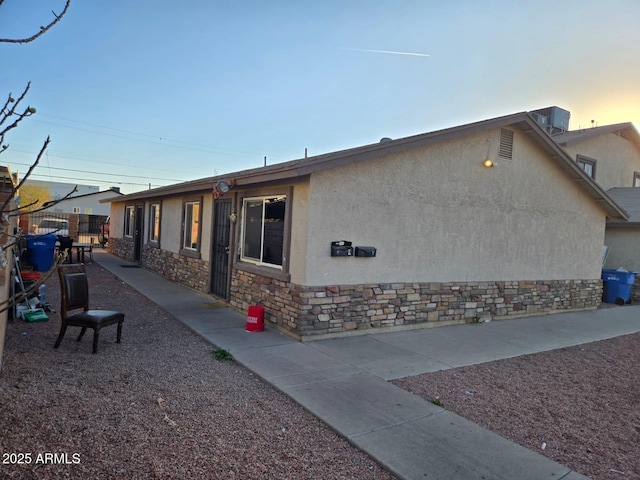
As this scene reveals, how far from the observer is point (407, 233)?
7.49m

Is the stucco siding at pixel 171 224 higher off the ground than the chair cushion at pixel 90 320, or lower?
higher

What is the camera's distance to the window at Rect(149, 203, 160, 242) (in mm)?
13663

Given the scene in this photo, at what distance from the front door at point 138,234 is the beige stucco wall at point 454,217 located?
1114 cm

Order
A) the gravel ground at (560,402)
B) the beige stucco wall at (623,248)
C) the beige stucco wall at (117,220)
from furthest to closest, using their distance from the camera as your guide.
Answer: the beige stucco wall at (117,220) < the beige stucco wall at (623,248) < the gravel ground at (560,402)

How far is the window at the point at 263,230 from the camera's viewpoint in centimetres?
724

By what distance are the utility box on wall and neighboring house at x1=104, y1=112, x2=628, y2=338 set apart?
3.0 inches

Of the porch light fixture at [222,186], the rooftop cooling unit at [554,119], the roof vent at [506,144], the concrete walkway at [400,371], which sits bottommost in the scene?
the concrete walkway at [400,371]

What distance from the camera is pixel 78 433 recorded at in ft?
10.6

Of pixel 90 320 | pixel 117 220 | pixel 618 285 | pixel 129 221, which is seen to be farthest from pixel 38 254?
pixel 618 285

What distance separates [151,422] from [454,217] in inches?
256

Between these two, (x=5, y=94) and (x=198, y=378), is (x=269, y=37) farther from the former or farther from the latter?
(x=5, y=94)

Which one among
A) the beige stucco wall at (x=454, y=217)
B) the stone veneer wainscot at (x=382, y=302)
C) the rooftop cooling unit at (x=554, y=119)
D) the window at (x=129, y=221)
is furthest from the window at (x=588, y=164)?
the window at (x=129, y=221)

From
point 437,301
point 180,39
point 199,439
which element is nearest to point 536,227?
point 437,301

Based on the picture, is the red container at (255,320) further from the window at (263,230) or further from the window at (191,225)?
the window at (191,225)
